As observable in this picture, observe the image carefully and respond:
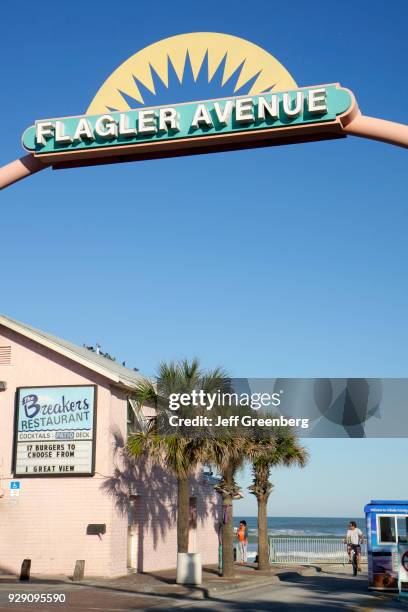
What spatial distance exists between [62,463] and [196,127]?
18.9 m

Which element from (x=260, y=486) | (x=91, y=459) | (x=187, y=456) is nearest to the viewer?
(x=187, y=456)

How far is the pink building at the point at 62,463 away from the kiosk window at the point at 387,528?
29.3 ft

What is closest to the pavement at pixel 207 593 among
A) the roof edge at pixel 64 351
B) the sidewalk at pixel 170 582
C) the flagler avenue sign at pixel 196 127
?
the sidewalk at pixel 170 582

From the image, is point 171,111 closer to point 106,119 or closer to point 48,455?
point 106,119

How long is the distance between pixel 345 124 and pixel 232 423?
58.2ft

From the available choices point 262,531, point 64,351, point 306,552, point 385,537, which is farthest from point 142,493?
point 306,552

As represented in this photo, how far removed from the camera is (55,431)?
29.8 m

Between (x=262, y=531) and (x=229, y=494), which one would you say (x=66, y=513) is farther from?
(x=262, y=531)

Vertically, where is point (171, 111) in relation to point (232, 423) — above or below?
above

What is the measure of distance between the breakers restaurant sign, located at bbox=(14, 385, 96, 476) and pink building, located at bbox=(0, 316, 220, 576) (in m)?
0.03

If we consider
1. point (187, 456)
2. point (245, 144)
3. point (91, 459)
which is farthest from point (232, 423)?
point (245, 144)

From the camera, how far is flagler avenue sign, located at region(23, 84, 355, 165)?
12.5 meters

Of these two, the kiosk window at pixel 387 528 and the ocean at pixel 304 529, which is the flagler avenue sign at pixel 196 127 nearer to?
the kiosk window at pixel 387 528

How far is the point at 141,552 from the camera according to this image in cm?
3184
